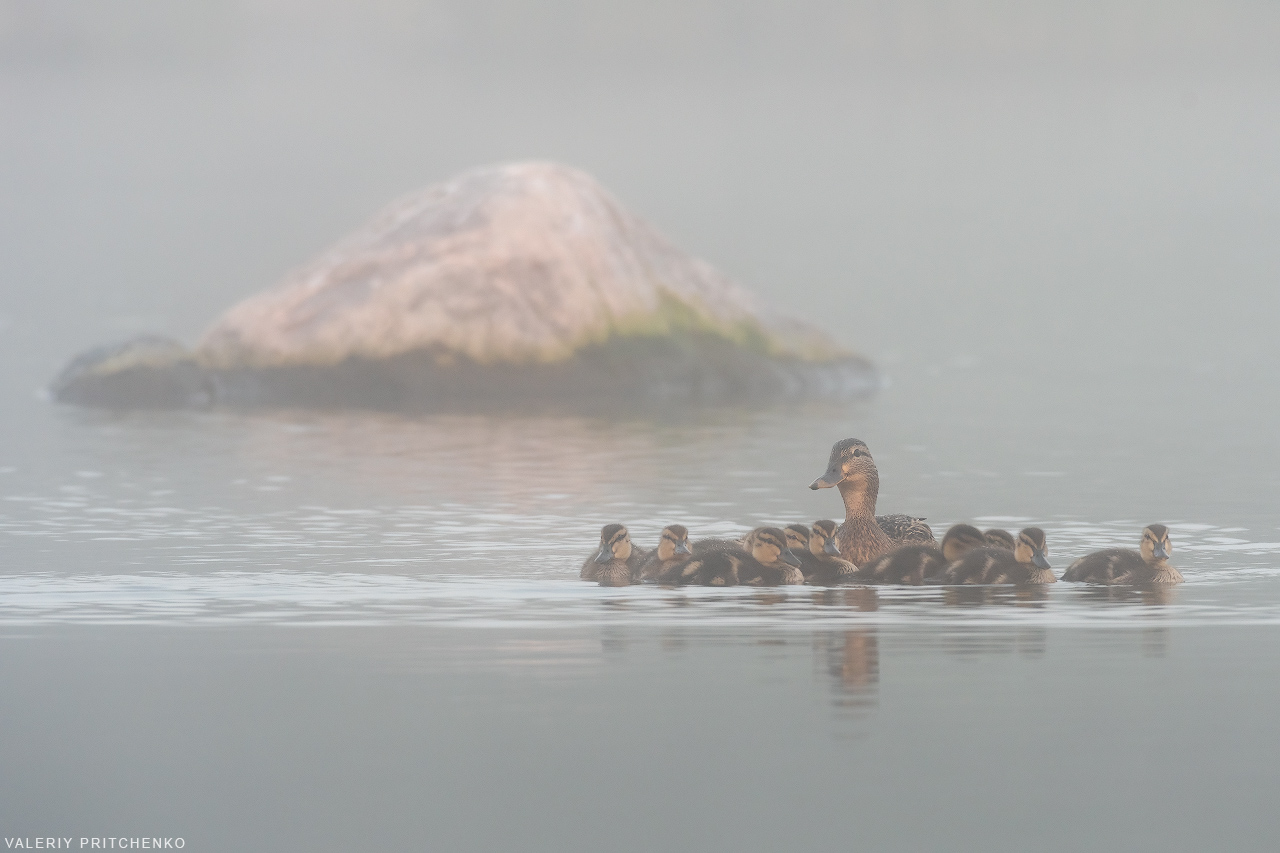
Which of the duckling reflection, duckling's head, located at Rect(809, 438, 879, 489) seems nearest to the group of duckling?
the duckling reflection

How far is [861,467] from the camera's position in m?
11.3

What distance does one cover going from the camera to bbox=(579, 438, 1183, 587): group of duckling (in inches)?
401

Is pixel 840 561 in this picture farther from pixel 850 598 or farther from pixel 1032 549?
pixel 1032 549

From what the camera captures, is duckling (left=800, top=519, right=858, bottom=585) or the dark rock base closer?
duckling (left=800, top=519, right=858, bottom=585)

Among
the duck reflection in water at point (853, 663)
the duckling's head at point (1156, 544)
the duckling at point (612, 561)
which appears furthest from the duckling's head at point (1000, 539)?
the duck reflection in water at point (853, 663)

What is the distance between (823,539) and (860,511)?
2.13 ft

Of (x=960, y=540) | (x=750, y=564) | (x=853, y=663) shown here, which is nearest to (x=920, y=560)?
(x=960, y=540)

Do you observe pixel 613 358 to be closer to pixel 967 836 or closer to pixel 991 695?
pixel 991 695

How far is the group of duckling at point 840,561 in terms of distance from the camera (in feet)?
33.4

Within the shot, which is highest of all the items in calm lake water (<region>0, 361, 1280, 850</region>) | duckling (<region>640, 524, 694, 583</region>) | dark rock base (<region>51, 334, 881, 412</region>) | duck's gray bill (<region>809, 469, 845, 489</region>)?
dark rock base (<region>51, 334, 881, 412</region>)

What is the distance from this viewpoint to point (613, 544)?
10.4 meters

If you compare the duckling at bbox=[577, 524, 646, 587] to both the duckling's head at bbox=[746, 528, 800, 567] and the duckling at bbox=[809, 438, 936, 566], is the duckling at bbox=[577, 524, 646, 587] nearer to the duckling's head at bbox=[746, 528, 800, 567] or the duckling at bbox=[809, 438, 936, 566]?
the duckling's head at bbox=[746, 528, 800, 567]

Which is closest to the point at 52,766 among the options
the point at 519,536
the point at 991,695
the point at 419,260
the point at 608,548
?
the point at 991,695

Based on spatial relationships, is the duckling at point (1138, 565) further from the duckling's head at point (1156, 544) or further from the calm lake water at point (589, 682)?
the calm lake water at point (589, 682)
